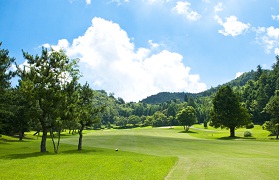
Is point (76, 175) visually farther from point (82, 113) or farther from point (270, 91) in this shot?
point (270, 91)

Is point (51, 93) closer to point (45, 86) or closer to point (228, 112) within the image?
point (45, 86)

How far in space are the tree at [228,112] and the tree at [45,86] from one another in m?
54.0

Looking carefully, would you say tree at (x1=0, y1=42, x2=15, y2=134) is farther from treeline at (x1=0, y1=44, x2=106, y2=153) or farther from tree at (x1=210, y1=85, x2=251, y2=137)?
tree at (x1=210, y1=85, x2=251, y2=137)

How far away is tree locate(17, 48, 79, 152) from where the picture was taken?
4047cm

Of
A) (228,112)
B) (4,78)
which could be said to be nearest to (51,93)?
(4,78)

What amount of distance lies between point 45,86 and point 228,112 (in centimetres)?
5957

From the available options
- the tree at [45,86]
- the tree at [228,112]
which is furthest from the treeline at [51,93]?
the tree at [228,112]

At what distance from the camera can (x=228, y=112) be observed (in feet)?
270

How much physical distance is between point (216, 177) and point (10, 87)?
56.5 m

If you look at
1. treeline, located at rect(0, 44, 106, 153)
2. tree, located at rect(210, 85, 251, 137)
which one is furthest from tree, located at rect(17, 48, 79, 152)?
tree, located at rect(210, 85, 251, 137)

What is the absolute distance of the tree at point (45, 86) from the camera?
40.5m

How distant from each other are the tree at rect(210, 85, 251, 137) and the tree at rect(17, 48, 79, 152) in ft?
177

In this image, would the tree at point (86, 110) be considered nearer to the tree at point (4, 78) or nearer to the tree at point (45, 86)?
the tree at point (45, 86)

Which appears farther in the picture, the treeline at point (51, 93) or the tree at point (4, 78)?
the tree at point (4, 78)
